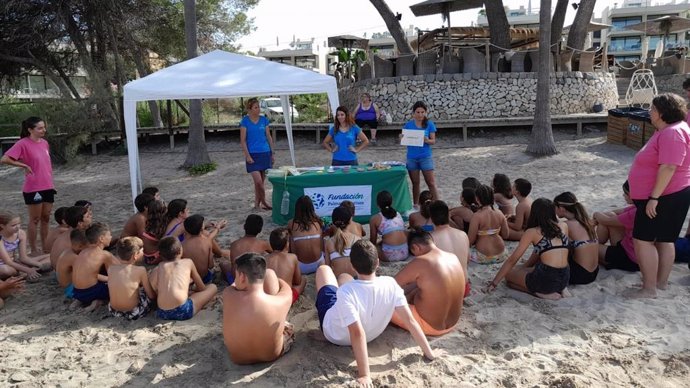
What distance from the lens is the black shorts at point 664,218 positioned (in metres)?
3.91

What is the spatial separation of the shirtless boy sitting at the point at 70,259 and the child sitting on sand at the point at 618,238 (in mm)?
4796

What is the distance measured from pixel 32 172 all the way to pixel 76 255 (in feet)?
6.27

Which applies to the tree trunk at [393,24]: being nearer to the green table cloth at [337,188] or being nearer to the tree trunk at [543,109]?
the tree trunk at [543,109]

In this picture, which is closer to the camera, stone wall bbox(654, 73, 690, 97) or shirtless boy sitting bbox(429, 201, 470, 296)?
shirtless boy sitting bbox(429, 201, 470, 296)

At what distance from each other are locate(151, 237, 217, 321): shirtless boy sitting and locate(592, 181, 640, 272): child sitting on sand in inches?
152

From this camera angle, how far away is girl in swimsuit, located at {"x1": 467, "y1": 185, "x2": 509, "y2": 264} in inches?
197

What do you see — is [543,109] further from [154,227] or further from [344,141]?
[154,227]

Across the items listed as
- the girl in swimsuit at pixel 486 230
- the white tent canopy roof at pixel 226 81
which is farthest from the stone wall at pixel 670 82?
the girl in swimsuit at pixel 486 230

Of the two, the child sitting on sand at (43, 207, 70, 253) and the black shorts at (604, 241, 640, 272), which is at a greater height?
the child sitting on sand at (43, 207, 70, 253)

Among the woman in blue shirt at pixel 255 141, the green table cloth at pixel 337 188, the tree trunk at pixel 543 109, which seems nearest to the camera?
the green table cloth at pixel 337 188

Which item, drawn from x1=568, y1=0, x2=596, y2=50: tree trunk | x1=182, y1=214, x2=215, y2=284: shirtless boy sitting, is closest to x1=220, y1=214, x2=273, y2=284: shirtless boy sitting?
x1=182, y1=214, x2=215, y2=284: shirtless boy sitting

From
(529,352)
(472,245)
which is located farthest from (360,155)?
(529,352)

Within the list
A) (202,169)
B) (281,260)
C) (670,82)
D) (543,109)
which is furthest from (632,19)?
(281,260)

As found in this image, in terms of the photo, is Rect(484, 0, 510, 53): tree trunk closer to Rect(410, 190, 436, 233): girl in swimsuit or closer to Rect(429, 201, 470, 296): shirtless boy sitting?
Rect(410, 190, 436, 233): girl in swimsuit
